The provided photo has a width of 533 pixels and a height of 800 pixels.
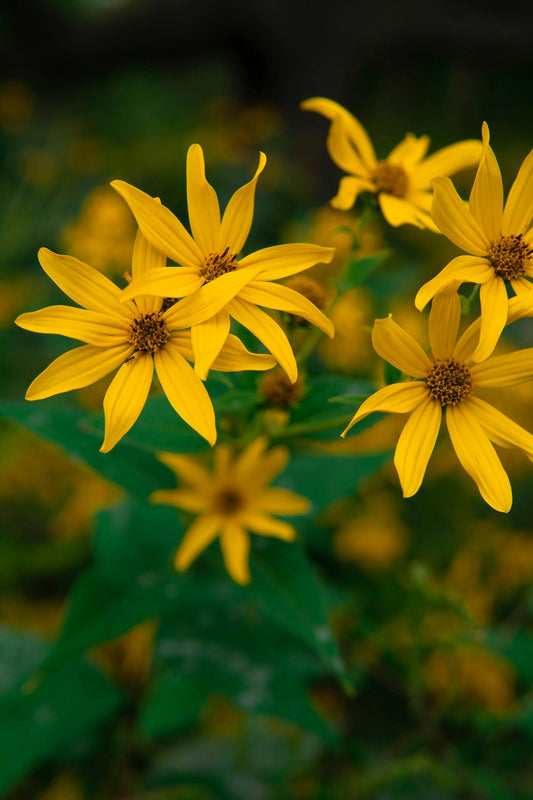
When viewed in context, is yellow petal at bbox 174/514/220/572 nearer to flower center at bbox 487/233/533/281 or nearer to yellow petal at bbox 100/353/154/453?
yellow petal at bbox 100/353/154/453

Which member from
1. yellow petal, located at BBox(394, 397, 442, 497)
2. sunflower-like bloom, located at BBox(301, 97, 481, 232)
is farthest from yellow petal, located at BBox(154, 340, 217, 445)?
sunflower-like bloom, located at BBox(301, 97, 481, 232)

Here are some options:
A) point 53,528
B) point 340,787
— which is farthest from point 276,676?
point 53,528

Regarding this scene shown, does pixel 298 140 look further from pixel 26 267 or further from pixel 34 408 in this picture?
pixel 34 408

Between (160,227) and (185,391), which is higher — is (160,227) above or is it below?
above

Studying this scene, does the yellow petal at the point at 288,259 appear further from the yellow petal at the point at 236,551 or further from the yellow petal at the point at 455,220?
the yellow petal at the point at 236,551

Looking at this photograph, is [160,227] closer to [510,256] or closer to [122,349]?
[122,349]

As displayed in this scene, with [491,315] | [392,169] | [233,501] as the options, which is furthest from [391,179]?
[233,501]
